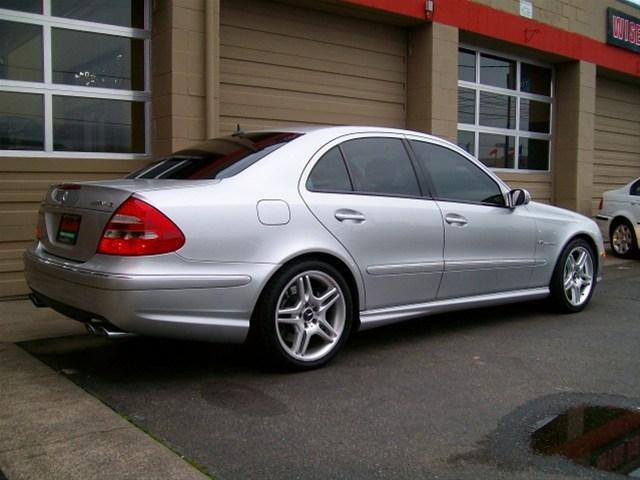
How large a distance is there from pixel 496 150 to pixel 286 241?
9.06 m

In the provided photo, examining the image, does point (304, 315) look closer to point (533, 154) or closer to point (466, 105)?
point (466, 105)

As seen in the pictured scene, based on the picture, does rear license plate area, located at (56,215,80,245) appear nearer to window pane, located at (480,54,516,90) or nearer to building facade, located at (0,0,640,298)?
building facade, located at (0,0,640,298)

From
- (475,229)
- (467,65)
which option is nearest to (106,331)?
(475,229)

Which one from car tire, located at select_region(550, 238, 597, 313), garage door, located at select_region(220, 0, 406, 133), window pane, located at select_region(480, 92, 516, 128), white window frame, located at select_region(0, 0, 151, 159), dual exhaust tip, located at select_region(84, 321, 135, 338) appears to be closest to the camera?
dual exhaust tip, located at select_region(84, 321, 135, 338)

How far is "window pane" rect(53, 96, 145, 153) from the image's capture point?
706 centimetres

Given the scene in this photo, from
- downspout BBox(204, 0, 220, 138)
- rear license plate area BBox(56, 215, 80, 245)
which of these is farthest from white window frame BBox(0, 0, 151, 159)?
rear license plate area BBox(56, 215, 80, 245)

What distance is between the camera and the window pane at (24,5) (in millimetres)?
6645

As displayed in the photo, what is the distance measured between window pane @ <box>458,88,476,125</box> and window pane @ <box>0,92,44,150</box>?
6.93 meters

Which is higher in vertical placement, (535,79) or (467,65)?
(535,79)

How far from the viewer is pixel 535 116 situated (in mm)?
13188

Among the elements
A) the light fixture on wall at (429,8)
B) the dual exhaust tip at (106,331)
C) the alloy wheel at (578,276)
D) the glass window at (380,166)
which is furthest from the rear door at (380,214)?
the light fixture on wall at (429,8)

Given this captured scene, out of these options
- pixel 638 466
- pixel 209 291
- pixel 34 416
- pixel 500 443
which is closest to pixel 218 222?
pixel 209 291

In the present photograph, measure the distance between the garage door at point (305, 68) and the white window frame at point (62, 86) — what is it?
3.22ft

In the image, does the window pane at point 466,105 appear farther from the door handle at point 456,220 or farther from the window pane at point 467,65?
the door handle at point 456,220
